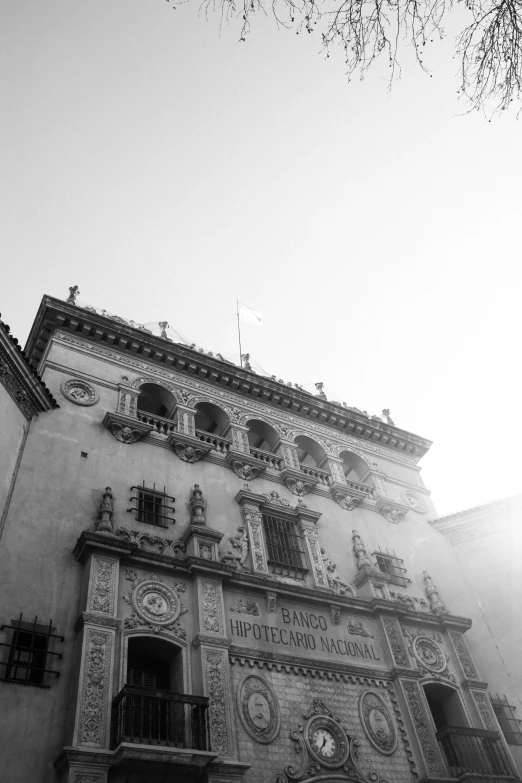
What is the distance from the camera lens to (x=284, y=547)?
770 inches

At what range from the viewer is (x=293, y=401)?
2567cm

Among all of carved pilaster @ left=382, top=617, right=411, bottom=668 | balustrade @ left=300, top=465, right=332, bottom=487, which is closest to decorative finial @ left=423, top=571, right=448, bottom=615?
carved pilaster @ left=382, top=617, right=411, bottom=668

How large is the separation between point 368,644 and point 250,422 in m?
9.31

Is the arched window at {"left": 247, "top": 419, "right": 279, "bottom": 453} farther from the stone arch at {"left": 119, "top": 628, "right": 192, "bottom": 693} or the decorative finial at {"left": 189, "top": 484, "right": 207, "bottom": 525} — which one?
the stone arch at {"left": 119, "top": 628, "right": 192, "bottom": 693}

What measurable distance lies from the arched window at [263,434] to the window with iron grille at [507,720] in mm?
Result: 10979

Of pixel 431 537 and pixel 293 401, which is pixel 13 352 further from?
pixel 431 537

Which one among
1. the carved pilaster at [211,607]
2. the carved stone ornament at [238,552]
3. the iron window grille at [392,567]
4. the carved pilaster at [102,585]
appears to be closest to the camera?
the carved pilaster at [102,585]

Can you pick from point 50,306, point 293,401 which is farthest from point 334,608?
point 50,306

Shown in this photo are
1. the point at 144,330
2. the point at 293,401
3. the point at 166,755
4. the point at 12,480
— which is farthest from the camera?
the point at 293,401

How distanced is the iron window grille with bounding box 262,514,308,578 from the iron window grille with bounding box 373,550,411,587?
3.18 meters

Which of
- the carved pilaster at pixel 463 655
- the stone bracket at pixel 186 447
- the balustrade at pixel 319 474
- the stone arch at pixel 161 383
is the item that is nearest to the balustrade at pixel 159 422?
the stone bracket at pixel 186 447

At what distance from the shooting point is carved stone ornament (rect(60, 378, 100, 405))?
1954 centimetres

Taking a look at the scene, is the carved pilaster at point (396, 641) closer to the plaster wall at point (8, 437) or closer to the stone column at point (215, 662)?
the stone column at point (215, 662)

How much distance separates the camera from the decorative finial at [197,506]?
1784 cm
